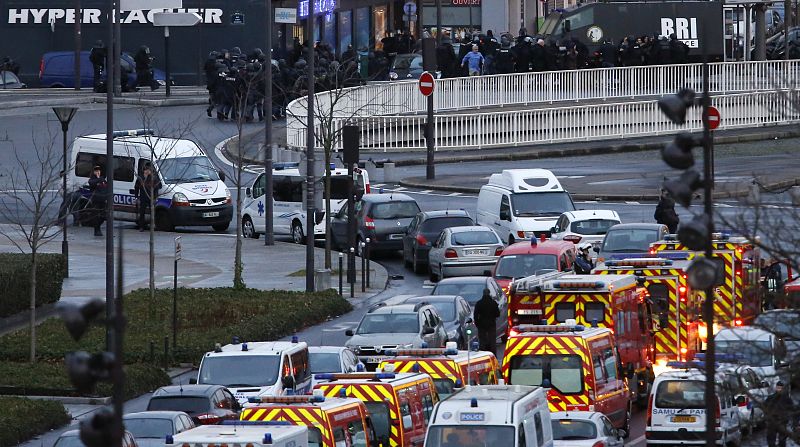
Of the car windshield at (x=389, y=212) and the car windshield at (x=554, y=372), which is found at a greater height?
A: the car windshield at (x=389, y=212)

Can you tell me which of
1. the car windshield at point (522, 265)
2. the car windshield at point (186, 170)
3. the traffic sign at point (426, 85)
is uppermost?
the traffic sign at point (426, 85)

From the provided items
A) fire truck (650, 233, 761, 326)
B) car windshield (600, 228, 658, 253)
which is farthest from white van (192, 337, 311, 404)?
car windshield (600, 228, 658, 253)

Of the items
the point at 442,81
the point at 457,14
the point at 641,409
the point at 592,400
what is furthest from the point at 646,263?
the point at 457,14

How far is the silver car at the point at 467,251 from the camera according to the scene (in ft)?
122

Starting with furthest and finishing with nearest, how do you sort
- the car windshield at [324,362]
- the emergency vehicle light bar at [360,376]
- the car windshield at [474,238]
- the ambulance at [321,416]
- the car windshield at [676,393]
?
1. the car windshield at [474,238]
2. the car windshield at [324,362]
3. the car windshield at [676,393]
4. the emergency vehicle light bar at [360,376]
5. the ambulance at [321,416]

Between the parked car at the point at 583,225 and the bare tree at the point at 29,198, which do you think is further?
the bare tree at the point at 29,198

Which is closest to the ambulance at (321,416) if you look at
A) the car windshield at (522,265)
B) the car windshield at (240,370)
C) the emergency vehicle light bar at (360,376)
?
the emergency vehicle light bar at (360,376)

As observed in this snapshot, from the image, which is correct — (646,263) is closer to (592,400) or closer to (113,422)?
(592,400)

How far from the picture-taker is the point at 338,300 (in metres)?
34.7

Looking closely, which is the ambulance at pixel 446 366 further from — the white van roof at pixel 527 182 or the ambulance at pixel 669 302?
the white van roof at pixel 527 182

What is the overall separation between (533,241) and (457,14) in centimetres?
8006

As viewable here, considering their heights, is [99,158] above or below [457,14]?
below

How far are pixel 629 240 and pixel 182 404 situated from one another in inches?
601

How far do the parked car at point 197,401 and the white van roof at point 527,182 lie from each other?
18.5 metres
